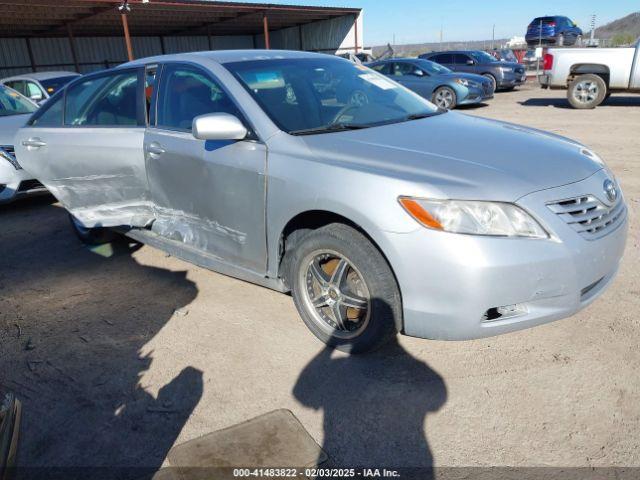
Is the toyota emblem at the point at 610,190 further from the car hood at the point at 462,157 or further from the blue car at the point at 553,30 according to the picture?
the blue car at the point at 553,30

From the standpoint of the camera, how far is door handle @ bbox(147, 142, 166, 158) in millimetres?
3742

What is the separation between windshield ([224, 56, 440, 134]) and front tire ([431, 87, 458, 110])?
11001 millimetres

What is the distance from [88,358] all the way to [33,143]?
2.66 meters

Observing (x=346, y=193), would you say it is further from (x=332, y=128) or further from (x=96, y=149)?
(x=96, y=149)

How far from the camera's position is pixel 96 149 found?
13.9 feet

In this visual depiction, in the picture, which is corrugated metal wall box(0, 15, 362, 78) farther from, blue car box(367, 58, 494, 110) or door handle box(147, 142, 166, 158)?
door handle box(147, 142, 166, 158)

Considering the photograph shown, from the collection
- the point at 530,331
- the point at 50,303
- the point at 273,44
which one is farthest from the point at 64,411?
the point at 273,44

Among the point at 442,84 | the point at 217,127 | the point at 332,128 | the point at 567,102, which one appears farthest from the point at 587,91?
the point at 217,127

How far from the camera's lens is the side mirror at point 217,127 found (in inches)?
120

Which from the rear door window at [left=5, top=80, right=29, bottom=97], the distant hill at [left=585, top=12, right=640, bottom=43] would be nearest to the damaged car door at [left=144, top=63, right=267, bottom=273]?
the rear door window at [left=5, top=80, right=29, bottom=97]

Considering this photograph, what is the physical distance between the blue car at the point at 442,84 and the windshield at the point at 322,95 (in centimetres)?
1100

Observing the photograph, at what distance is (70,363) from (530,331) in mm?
2835

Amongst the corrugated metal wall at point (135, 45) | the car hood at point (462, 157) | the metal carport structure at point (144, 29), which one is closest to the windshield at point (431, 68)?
the metal carport structure at point (144, 29)

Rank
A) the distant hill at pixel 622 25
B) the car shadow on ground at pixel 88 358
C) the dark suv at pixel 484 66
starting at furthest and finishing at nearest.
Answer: the distant hill at pixel 622 25, the dark suv at pixel 484 66, the car shadow on ground at pixel 88 358
